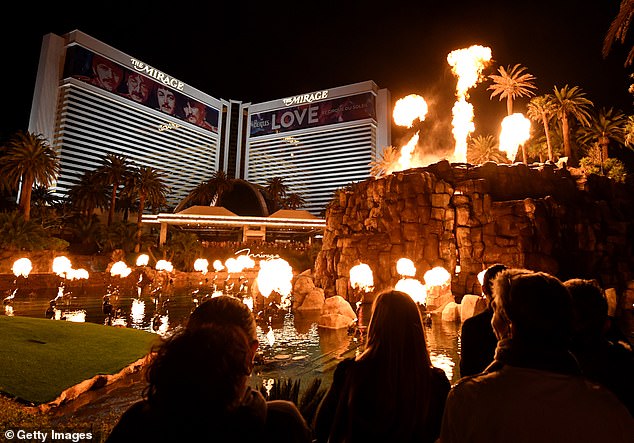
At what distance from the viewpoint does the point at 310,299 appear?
22516mm

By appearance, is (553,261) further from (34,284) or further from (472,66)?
(34,284)

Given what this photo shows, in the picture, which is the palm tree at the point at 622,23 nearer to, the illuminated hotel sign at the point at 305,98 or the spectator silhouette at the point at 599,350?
the spectator silhouette at the point at 599,350

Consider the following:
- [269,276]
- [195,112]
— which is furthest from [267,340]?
[195,112]

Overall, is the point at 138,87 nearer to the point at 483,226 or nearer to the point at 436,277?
the point at 483,226

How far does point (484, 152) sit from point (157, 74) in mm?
99240

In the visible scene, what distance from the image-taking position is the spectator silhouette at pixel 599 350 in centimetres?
286

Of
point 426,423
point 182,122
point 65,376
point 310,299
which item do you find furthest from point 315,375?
point 182,122

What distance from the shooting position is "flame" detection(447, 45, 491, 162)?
1524 inches

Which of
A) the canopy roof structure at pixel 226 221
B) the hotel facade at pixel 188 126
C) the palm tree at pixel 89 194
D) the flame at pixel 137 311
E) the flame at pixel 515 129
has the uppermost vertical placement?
the hotel facade at pixel 188 126

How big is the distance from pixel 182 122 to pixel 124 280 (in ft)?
307

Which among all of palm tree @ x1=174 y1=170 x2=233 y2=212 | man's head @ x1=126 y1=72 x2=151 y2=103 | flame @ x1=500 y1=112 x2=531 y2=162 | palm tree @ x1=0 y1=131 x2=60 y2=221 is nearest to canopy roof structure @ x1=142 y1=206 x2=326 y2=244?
palm tree @ x1=174 y1=170 x2=233 y2=212

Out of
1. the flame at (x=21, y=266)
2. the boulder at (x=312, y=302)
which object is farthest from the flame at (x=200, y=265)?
the boulder at (x=312, y=302)

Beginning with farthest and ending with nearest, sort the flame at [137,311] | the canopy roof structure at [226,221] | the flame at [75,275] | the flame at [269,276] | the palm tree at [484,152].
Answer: the canopy roof structure at [226,221] < the palm tree at [484,152] < the flame at [75,275] < the flame at [269,276] < the flame at [137,311]

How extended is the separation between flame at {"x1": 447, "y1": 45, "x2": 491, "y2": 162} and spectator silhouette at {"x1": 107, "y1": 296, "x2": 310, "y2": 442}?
41.2 m
